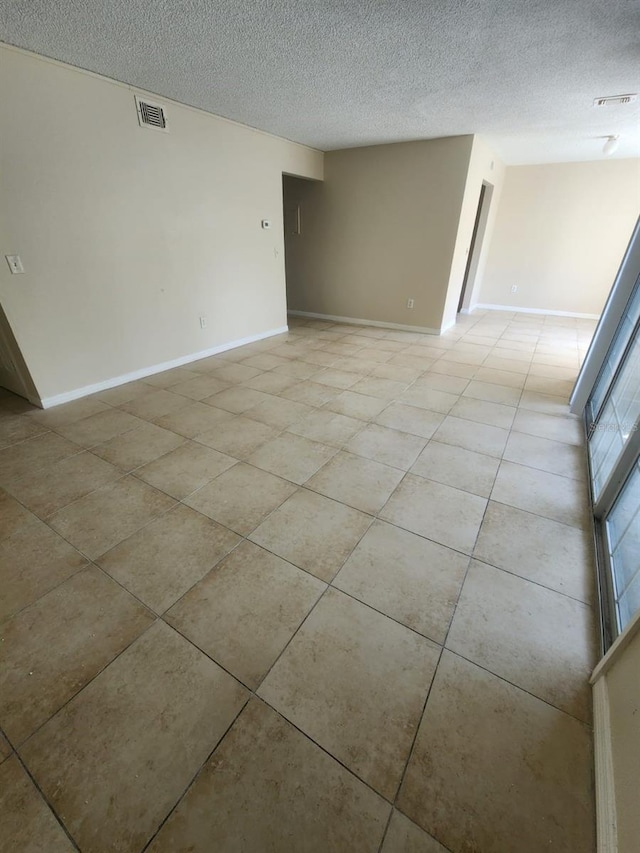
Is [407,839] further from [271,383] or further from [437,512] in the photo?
[271,383]

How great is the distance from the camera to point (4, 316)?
2.70 meters

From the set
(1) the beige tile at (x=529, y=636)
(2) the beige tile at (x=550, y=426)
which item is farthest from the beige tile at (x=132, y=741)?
(2) the beige tile at (x=550, y=426)

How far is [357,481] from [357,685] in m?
1.13

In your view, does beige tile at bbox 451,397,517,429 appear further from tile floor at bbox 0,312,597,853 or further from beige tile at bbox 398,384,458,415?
tile floor at bbox 0,312,597,853

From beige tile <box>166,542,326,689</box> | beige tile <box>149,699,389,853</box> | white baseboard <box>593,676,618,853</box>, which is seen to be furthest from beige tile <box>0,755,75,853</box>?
white baseboard <box>593,676,618,853</box>

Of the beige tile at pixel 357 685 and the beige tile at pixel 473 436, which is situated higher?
the beige tile at pixel 357 685

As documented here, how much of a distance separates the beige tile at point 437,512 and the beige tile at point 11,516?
1900 millimetres

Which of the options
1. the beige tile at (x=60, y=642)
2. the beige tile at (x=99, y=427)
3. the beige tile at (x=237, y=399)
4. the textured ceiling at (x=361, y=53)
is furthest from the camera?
the beige tile at (x=237, y=399)

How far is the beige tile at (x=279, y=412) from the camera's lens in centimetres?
288

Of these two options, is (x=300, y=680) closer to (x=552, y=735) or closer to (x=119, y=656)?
(x=119, y=656)

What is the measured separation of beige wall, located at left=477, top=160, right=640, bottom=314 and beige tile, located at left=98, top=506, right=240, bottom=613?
Answer: 728 cm

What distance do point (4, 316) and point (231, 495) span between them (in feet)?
7.72

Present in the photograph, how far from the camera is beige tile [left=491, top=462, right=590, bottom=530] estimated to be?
1932 millimetres

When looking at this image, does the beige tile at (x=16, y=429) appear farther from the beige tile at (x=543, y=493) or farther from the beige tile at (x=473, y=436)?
the beige tile at (x=543, y=493)
